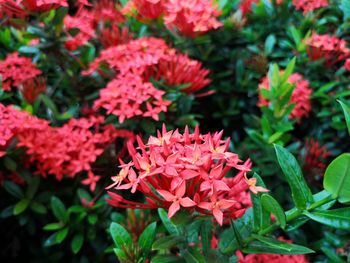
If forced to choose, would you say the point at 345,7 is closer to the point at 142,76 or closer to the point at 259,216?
the point at 142,76

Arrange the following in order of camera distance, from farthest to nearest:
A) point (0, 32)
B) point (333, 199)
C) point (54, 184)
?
point (0, 32) < point (54, 184) < point (333, 199)

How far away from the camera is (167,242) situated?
1321mm

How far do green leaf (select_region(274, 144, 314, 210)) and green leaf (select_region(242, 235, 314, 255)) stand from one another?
4.4 inches

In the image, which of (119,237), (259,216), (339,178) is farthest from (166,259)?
(339,178)

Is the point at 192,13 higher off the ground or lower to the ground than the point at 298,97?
higher

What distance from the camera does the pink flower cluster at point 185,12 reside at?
2.09 metres

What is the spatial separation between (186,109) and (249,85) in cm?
52

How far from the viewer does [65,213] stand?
1969 mm

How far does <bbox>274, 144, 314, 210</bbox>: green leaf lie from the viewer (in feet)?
3.96

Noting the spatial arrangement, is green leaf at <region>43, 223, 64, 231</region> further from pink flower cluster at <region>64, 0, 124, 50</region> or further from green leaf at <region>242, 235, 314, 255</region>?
green leaf at <region>242, 235, 314, 255</region>

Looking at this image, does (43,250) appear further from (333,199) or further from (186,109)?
(333,199)

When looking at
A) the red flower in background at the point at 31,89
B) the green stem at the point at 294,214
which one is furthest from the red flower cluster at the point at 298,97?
the red flower in background at the point at 31,89

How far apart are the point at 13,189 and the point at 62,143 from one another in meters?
0.32

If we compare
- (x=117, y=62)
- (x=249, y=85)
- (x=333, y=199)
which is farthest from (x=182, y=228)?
(x=249, y=85)
